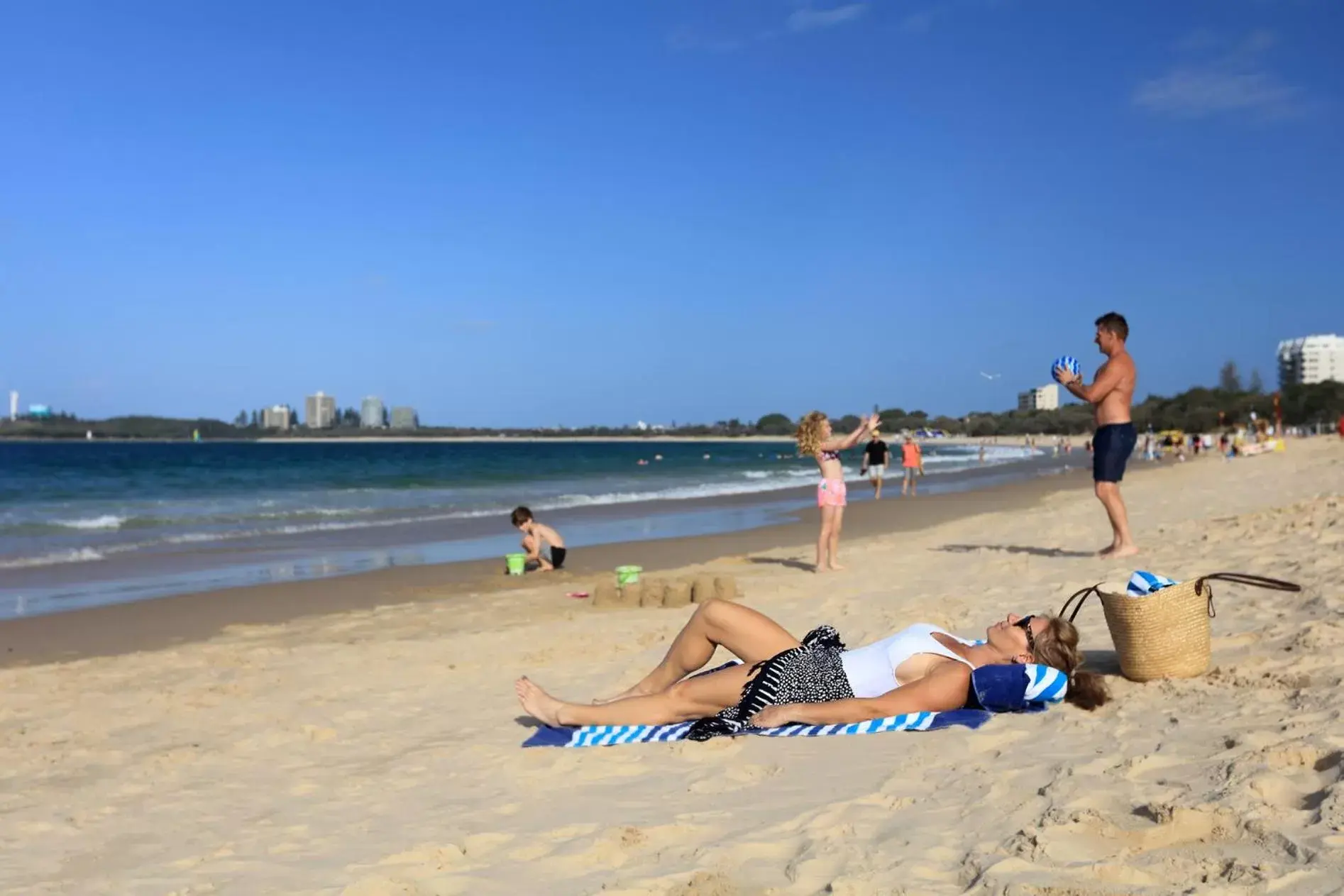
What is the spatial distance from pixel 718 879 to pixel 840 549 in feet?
30.8

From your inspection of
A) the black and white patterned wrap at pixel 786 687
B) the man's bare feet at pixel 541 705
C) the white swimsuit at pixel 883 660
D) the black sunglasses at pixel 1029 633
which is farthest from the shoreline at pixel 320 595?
the black sunglasses at pixel 1029 633

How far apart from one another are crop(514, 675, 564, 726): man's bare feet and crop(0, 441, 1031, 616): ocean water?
7.63 meters

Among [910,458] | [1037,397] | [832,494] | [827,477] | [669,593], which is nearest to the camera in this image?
[669,593]

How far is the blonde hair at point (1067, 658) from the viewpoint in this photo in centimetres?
435

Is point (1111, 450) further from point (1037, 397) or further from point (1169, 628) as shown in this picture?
point (1037, 397)

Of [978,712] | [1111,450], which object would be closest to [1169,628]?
[978,712]

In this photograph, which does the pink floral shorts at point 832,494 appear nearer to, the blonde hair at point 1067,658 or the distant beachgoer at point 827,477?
the distant beachgoer at point 827,477

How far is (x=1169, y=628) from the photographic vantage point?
179 inches

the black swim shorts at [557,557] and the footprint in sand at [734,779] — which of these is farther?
the black swim shorts at [557,557]

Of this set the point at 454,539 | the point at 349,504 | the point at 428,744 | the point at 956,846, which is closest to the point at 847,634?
the point at 428,744

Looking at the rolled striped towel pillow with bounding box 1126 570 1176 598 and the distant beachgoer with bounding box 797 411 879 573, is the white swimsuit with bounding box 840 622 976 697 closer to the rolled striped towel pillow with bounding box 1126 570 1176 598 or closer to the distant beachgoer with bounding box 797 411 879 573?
the rolled striped towel pillow with bounding box 1126 570 1176 598

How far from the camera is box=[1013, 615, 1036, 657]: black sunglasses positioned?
4.44 m

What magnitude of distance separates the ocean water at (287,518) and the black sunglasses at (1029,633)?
933 cm

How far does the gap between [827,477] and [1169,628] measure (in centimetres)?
550
